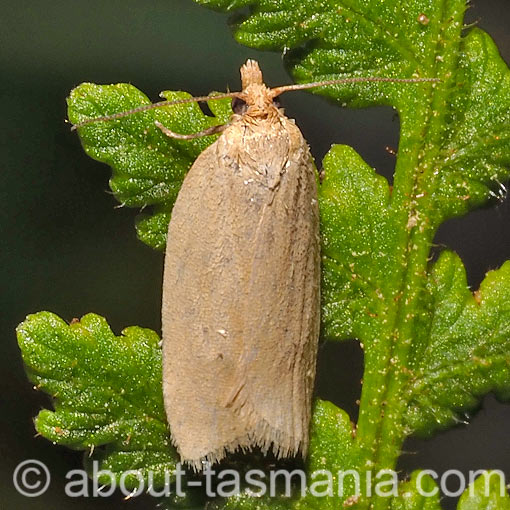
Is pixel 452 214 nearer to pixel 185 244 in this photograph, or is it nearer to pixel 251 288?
pixel 251 288

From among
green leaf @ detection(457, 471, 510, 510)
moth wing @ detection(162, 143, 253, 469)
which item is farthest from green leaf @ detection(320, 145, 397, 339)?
green leaf @ detection(457, 471, 510, 510)

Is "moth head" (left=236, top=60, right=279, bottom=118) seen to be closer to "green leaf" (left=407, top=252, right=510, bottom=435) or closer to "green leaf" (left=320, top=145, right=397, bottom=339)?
"green leaf" (left=320, top=145, right=397, bottom=339)

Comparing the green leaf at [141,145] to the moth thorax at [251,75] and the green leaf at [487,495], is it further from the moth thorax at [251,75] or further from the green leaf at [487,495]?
the green leaf at [487,495]

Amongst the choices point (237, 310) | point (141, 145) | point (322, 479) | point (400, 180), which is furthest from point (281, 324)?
point (141, 145)

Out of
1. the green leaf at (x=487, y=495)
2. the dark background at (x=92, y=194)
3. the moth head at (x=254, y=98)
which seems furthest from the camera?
the dark background at (x=92, y=194)

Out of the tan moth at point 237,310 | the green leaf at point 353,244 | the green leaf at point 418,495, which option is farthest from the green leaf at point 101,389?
the green leaf at point 418,495

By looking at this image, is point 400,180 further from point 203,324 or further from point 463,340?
point 203,324

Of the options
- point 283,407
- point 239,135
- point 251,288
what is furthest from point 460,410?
point 239,135
